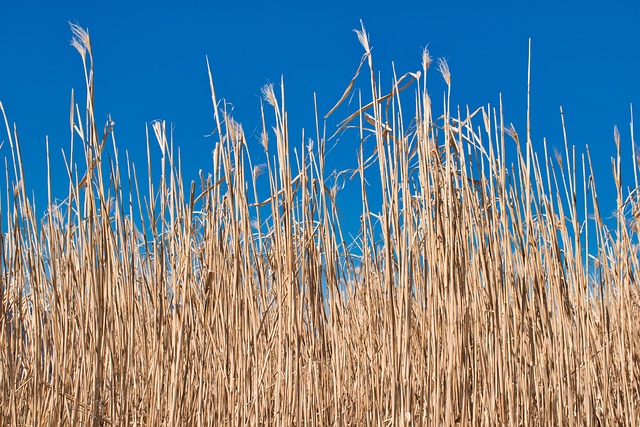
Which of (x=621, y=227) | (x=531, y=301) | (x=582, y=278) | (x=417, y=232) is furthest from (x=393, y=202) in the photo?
(x=621, y=227)

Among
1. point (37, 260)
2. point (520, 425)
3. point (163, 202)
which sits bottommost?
point (520, 425)

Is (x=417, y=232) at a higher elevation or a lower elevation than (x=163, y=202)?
lower

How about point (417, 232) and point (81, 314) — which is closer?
point (81, 314)

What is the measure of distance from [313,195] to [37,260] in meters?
0.60

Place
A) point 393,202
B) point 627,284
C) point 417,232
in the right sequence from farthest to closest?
point 627,284 → point 417,232 → point 393,202

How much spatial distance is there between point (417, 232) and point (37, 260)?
31.2 inches

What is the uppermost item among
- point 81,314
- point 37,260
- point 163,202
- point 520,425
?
point 163,202

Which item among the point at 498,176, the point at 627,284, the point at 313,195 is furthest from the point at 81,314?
the point at 627,284

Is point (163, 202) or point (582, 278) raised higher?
point (163, 202)

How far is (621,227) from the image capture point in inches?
72.2

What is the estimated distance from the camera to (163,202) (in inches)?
57.9

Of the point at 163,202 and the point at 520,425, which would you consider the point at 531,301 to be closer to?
the point at 520,425

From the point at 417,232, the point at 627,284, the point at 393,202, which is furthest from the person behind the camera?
the point at 627,284

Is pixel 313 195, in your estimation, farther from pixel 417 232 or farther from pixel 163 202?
pixel 163 202
